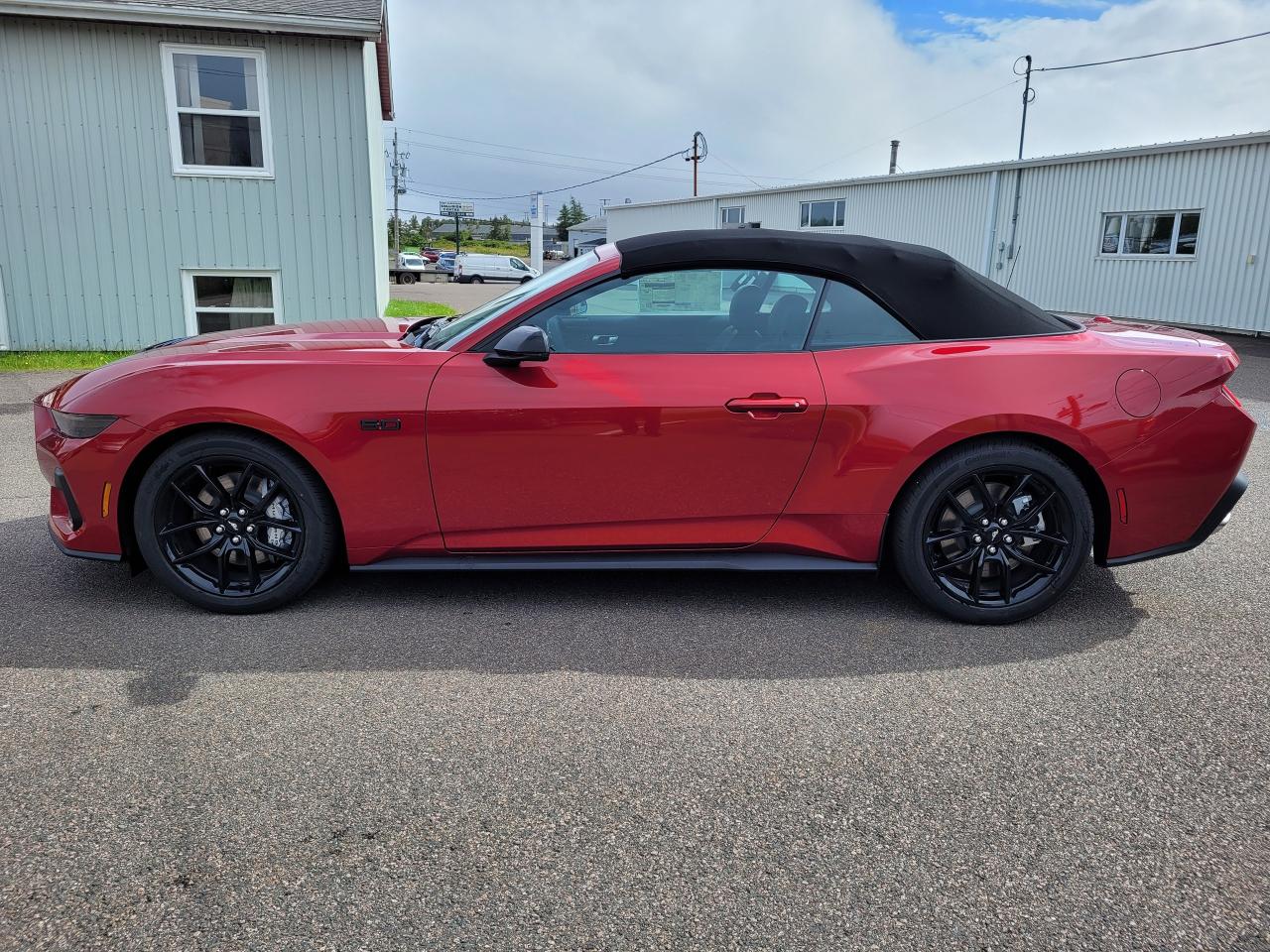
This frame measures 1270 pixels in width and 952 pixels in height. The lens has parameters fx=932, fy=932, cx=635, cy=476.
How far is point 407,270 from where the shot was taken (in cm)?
4697

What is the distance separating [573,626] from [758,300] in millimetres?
1478

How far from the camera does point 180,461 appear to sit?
11.6 feet

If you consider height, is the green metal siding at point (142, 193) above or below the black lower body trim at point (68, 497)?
above

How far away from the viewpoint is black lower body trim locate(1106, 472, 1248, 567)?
3.70 meters

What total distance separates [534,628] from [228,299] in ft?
33.6

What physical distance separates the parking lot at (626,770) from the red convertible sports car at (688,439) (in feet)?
0.77

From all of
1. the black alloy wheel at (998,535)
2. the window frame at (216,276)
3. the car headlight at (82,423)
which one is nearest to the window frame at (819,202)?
the window frame at (216,276)

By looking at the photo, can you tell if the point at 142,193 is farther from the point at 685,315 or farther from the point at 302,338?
the point at 685,315

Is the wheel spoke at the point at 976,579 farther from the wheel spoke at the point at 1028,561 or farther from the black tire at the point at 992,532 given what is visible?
the wheel spoke at the point at 1028,561

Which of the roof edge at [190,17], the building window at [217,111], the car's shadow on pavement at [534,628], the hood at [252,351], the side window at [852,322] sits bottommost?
the car's shadow on pavement at [534,628]

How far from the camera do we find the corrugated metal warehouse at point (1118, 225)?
15.8 metres

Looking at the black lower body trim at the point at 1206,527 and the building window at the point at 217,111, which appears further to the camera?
Answer: the building window at the point at 217,111

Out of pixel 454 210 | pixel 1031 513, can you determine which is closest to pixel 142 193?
pixel 1031 513

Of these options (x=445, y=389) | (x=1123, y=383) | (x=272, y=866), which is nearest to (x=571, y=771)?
(x=272, y=866)
